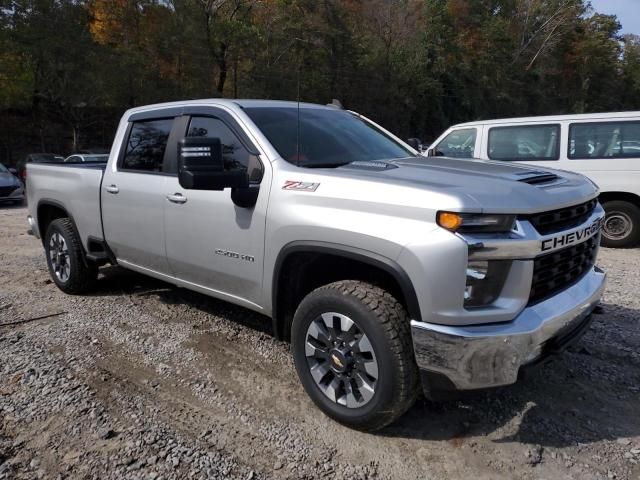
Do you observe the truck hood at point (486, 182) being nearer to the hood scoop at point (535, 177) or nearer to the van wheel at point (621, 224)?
the hood scoop at point (535, 177)

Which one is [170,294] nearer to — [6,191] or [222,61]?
[6,191]

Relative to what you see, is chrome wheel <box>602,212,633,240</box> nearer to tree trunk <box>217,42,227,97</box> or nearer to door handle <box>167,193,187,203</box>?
door handle <box>167,193,187,203</box>

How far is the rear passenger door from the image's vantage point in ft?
13.9

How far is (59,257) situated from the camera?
5605mm

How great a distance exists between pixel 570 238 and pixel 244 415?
6.82 ft

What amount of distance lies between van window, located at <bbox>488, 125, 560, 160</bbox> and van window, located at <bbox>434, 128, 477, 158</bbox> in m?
0.31

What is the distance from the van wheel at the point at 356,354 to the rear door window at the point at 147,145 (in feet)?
6.51

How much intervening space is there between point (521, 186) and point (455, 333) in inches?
34.4

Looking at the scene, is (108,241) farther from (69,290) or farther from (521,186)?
(521,186)

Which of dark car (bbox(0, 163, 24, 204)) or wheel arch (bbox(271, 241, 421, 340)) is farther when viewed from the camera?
dark car (bbox(0, 163, 24, 204))

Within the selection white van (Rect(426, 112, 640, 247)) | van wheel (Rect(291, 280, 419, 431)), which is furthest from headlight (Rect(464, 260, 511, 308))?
white van (Rect(426, 112, 640, 247))

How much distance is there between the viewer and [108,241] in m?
4.87

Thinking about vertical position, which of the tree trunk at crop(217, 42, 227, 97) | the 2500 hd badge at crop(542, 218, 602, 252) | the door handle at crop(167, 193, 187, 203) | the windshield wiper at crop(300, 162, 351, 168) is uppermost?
the tree trunk at crop(217, 42, 227, 97)

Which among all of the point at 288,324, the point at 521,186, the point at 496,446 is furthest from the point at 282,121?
the point at 496,446
